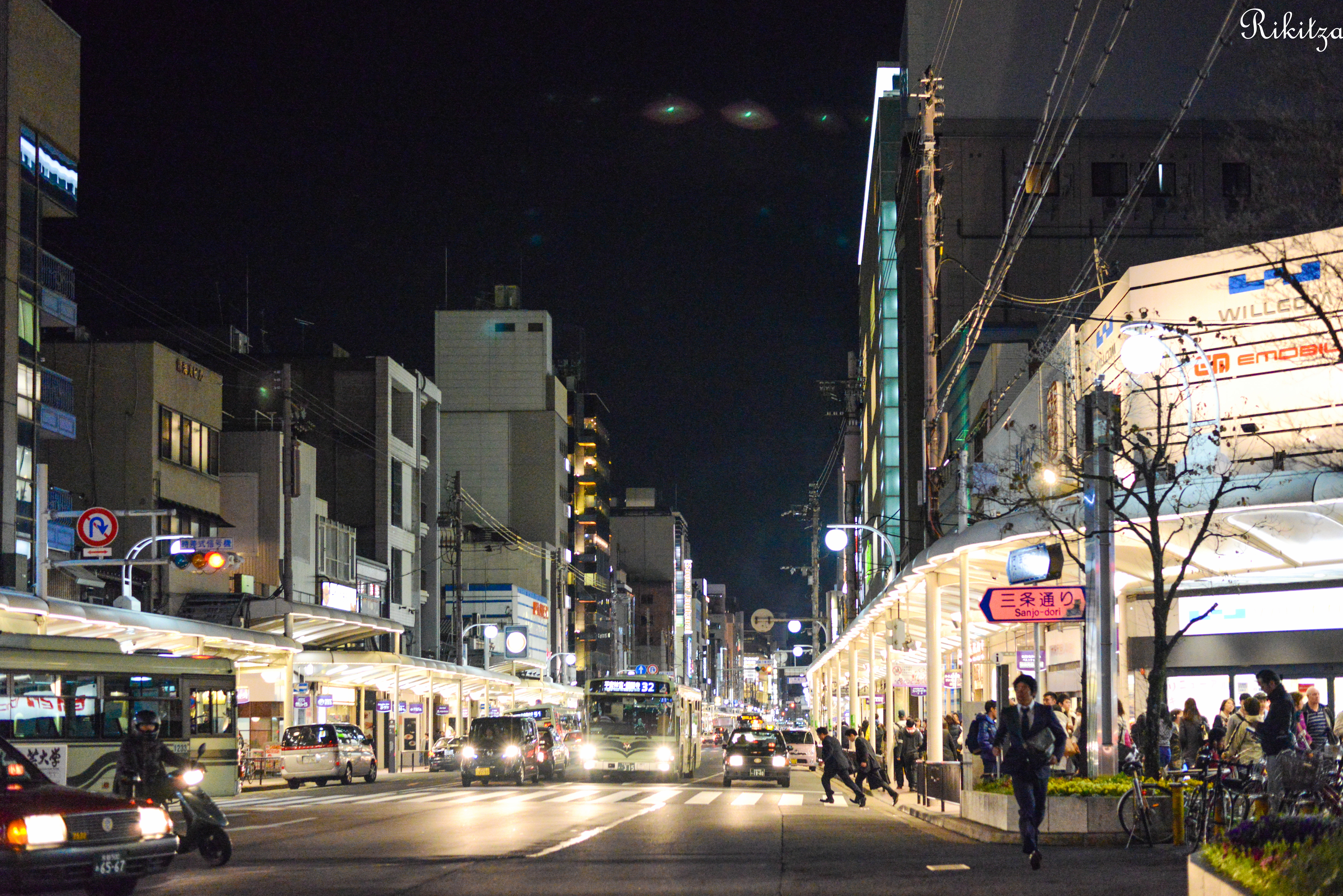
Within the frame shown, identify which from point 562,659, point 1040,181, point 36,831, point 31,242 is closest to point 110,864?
point 36,831

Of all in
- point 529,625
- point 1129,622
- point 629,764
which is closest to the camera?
point 1129,622

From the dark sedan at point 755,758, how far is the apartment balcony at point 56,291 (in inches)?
1002

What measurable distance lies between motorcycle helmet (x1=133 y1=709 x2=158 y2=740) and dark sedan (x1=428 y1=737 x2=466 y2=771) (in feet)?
133

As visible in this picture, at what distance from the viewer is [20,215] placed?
45531 mm

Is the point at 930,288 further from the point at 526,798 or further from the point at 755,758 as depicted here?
the point at 755,758

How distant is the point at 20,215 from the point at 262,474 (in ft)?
79.0

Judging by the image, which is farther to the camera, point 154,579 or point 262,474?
point 262,474

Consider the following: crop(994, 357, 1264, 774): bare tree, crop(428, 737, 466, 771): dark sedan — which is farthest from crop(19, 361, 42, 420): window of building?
crop(994, 357, 1264, 774): bare tree

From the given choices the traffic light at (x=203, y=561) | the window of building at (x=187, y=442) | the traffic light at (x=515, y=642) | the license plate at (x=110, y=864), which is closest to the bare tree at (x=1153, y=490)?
the license plate at (x=110, y=864)

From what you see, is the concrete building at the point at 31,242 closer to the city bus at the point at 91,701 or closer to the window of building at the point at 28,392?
the window of building at the point at 28,392

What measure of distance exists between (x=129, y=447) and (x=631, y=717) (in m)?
22.4

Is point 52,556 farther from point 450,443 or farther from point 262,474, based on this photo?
point 450,443

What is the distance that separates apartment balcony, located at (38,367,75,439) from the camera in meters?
47.4

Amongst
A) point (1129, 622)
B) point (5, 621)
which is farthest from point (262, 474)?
point (1129, 622)
